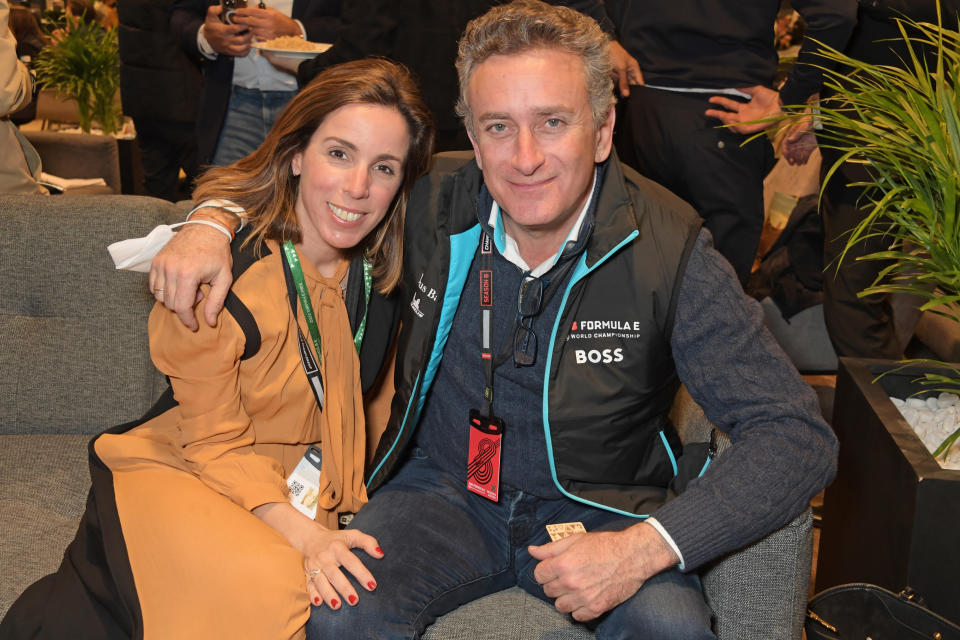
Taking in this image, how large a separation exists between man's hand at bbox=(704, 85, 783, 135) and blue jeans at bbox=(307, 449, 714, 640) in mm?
1322

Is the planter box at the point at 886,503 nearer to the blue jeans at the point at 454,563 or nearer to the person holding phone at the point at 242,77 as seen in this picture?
the blue jeans at the point at 454,563

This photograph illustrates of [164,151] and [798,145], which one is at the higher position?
[798,145]

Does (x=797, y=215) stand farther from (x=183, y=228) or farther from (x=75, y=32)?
(x=75, y=32)

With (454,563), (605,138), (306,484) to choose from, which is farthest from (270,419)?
(605,138)

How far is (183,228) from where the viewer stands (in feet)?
6.09

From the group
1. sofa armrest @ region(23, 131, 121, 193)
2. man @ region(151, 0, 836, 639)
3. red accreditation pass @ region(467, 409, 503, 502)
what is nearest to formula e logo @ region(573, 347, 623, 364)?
man @ region(151, 0, 836, 639)

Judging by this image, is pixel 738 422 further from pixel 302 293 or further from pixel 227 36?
pixel 227 36

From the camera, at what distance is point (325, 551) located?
1.67 metres

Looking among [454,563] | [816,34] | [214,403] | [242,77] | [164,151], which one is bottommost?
[454,563]

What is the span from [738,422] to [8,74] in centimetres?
236

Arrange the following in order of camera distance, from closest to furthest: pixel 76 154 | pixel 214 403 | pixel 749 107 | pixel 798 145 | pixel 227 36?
pixel 214 403 → pixel 749 107 → pixel 798 145 → pixel 227 36 → pixel 76 154

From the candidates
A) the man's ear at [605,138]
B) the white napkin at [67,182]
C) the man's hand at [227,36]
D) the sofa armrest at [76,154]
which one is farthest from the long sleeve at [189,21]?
the man's ear at [605,138]

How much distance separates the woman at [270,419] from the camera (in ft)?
5.33

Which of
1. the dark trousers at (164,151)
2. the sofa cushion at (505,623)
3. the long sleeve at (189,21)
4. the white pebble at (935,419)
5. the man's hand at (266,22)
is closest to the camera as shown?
the sofa cushion at (505,623)
